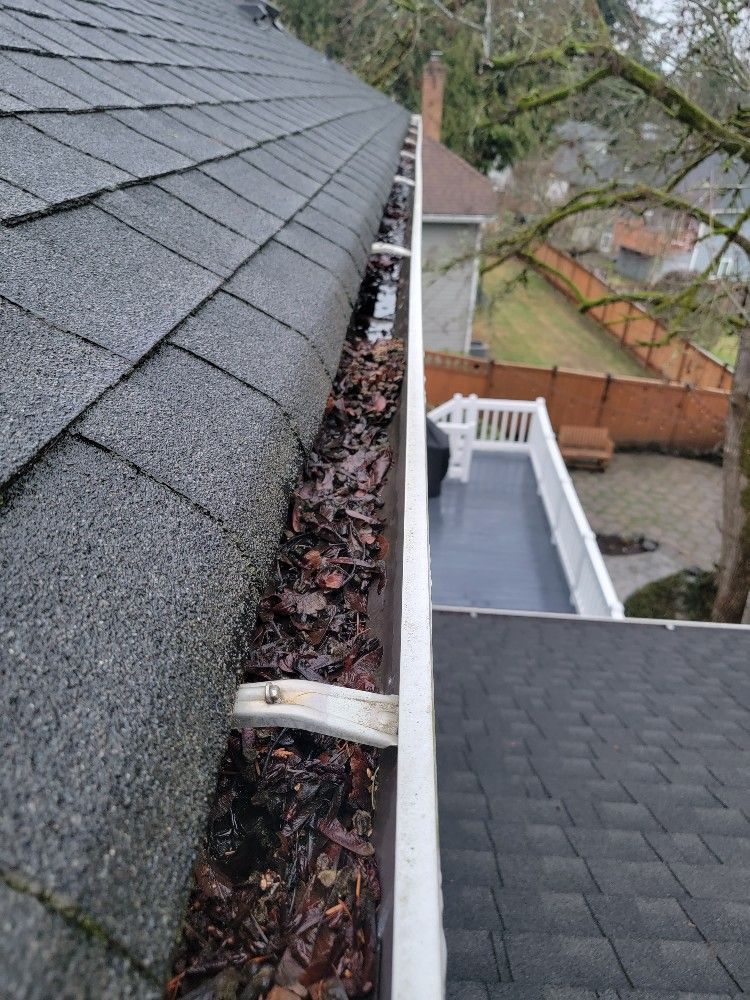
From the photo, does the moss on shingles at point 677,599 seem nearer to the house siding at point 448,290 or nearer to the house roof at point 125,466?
the house roof at point 125,466

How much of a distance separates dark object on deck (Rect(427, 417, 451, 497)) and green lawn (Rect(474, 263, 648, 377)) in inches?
424

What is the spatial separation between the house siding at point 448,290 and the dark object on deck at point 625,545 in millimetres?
8276

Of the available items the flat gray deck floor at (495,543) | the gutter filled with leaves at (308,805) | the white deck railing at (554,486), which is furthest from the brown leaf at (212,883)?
the flat gray deck floor at (495,543)

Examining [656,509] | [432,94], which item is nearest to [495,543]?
[656,509]

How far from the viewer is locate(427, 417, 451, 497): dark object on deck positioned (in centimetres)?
943

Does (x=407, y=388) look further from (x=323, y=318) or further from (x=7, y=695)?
(x=7, y=695)

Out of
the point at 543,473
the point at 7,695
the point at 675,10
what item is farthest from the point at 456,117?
the point at 7,695

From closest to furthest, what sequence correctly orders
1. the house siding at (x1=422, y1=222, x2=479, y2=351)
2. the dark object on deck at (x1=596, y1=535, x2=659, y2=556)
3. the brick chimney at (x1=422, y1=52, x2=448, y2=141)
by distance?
the dark object on deck at (x1=596, y1=535, x2=659, y2=556), the house siding at (x1=422, y1=222, x2=479, y2=351), the brick chimney at (x1=422, y1=52, x2=448, y2=141)

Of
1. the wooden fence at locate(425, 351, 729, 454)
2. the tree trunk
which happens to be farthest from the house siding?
the tree trunk

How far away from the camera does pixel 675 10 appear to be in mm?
8359

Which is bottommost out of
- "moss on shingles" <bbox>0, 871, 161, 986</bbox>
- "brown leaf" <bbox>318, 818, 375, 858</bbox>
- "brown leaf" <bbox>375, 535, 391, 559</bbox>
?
"brown leaf" <bbox>318, 818, 375, 858</bbox>

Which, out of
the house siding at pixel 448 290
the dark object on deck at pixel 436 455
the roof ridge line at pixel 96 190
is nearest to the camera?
the roof ridge line at pixel 96 190

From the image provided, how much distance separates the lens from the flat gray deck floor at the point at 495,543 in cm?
852

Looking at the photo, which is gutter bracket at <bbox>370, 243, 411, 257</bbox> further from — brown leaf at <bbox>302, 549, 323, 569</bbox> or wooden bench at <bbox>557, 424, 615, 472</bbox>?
wooden bench at <bbox>557, 424, 615, 472</bbox>
